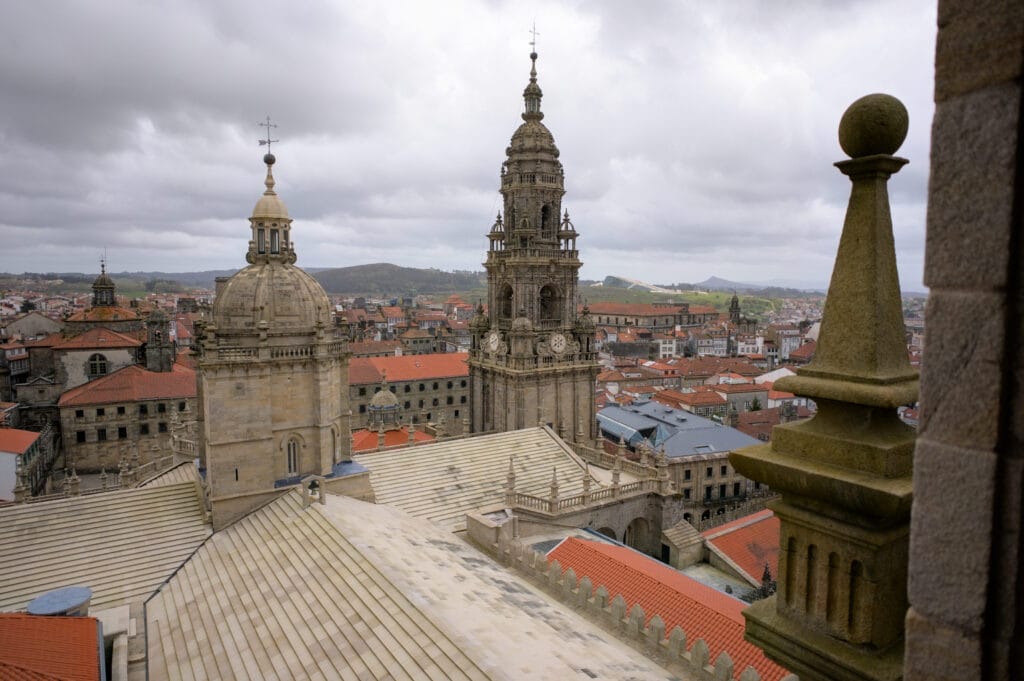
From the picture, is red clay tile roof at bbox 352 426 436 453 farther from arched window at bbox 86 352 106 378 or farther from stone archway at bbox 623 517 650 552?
arched window at bbox 86 352 106 378

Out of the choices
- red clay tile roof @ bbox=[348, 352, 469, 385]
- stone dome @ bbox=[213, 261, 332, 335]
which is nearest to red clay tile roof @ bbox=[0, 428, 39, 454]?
stone dome @ bbox=[213, 261, 332, 335]

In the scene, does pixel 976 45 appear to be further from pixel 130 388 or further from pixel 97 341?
pixel 97 341

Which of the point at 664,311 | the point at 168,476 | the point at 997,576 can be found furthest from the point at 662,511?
the point at 664,311

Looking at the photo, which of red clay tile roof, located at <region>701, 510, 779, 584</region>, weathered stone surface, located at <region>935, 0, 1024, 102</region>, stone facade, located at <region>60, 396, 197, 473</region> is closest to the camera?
weathered stone surface, located at <region>935, 0, 1024, 102</region>

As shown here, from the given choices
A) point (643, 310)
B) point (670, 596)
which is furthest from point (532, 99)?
point (643, 310)

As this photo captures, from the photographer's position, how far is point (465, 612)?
52.3ft

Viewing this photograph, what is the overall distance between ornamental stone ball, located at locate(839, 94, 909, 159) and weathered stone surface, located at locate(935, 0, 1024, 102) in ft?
5.48

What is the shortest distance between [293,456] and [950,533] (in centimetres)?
2432

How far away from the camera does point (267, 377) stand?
934 inches

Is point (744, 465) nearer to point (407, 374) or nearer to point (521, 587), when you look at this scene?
point (521, 587)

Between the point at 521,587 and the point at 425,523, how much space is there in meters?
6.30


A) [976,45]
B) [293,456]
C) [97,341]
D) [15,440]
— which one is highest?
[976,45]

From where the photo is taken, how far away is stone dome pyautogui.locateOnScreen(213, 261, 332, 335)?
77.7 feet

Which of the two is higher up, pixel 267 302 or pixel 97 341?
pixel 267 302
